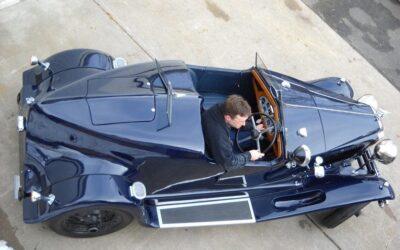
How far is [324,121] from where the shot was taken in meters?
4.94

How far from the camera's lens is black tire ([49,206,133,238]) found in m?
4.38

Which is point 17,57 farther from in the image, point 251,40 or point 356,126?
point 356,126

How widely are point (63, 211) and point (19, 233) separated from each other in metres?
1.01

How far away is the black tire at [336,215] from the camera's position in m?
5.16

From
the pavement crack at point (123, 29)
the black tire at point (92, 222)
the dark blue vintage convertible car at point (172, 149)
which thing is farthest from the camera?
the pavement crack at point (123, 29)

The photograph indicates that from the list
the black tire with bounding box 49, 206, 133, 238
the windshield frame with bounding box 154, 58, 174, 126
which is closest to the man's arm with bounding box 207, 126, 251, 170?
the windshield frame with bounding box 154, 58, 174, 126

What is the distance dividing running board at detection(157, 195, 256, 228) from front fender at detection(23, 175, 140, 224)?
20.4 inches

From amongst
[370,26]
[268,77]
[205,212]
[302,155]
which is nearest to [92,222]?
[205,212]

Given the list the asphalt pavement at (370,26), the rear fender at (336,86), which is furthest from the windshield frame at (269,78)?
the asphalt pavement at (370,26)

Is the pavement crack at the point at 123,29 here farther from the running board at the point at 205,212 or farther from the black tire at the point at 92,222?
the black tire at the point at 92,222

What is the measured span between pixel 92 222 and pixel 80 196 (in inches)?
23.6

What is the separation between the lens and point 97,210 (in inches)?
171

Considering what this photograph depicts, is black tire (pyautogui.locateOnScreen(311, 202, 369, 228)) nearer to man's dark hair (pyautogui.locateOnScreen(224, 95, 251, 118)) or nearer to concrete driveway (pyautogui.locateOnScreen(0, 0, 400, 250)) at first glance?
concrete driveway (pyautogui.locateOnScreen(0, 0, 400, 250))

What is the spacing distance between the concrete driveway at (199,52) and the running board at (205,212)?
477mm
